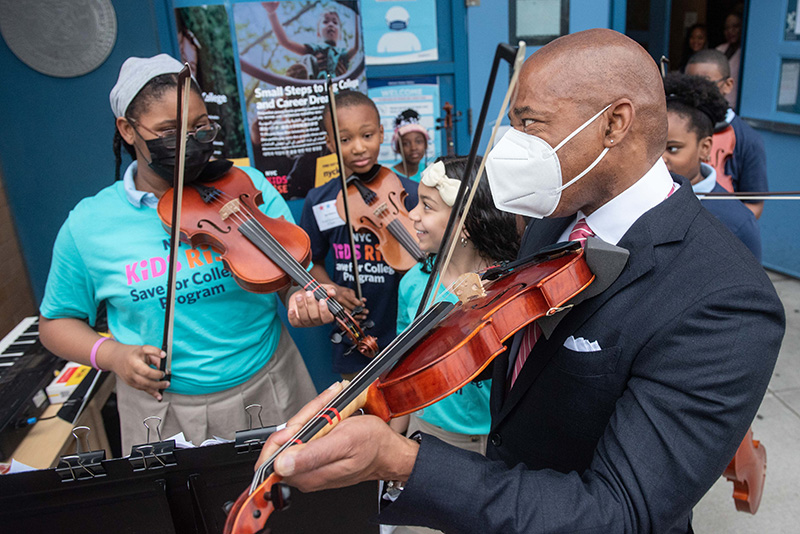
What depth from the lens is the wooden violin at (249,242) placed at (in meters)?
1.72

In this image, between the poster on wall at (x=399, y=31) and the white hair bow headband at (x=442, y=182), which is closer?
the white hair bow headband at (x=442, y=182)

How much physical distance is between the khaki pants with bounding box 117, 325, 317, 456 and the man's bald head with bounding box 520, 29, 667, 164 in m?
1.41

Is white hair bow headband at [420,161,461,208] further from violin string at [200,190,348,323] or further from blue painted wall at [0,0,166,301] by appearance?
Result: blue painted wall at [0,0,166,301]

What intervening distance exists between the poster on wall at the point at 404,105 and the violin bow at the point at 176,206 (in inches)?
66.3

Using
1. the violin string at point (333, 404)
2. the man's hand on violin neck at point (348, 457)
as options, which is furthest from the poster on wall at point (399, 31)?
the man's hand on violin neck at point (348, 457)

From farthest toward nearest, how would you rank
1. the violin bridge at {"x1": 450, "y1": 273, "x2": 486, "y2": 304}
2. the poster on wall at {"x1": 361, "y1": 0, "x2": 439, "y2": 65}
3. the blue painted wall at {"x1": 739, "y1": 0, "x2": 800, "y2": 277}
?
the blue painted wall at {"x1": 739, "y1": 0, "x2": 800, "y2": 277}, the poster on wall at {"x1": 361, "y1": 0, "x2": 439, "y2": 65}, the violin bridge at {"x1": 450, "y1": 273, "x2": 486, "y2": 304}

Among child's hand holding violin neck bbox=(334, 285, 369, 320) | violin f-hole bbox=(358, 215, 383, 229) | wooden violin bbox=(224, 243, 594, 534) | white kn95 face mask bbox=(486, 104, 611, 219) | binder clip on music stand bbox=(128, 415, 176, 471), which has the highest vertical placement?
white kn95 face mask bbox=(486, 104, 611, 219)

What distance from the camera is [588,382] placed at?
1.08 meters

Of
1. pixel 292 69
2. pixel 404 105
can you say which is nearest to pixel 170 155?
pixel 292 69

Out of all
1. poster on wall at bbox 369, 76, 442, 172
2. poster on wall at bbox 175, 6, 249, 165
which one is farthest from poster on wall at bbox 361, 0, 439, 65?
poster on wall at bbox 175, 6, 249, 165

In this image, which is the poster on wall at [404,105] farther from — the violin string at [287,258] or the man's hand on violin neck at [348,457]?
the man's hand on violin neck at [348,457]

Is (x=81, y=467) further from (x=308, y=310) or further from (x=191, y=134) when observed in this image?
(x=191, y=134)

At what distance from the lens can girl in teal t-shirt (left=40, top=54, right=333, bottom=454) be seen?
1710mm

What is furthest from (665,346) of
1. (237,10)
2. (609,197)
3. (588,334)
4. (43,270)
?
(43,270)
